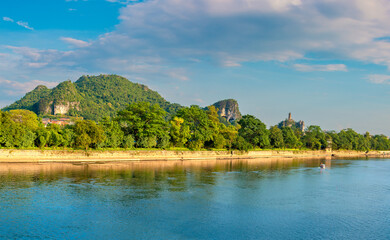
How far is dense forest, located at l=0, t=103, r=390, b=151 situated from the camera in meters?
56.9

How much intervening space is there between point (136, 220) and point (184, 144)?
198ft

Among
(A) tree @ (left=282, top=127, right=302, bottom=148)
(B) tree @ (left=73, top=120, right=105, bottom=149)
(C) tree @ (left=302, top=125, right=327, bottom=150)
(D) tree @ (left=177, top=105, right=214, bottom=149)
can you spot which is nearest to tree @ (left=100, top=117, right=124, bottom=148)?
(B) tree @ (left=73, top=120, right=105, bottom=149)

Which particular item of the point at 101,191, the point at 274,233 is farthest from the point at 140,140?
the point at 274,233

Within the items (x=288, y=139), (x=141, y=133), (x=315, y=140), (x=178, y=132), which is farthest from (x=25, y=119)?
(x=315, y=140)

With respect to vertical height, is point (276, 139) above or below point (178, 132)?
below

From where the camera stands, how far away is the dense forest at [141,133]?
56938mm

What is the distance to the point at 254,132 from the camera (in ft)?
338

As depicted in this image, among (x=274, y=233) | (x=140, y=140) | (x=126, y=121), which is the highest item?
(x=126, y=121)

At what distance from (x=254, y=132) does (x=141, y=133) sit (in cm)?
4500

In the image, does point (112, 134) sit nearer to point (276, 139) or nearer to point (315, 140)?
point (276, 139)

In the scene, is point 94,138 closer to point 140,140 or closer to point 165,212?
point 140,140

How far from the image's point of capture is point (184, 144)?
278 ft

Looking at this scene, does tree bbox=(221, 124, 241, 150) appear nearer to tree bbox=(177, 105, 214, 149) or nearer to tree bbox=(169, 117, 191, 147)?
tree bbox=(177, 105, 214, 149)

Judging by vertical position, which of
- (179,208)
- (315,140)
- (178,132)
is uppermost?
(178,132)
